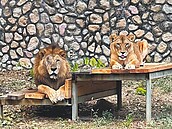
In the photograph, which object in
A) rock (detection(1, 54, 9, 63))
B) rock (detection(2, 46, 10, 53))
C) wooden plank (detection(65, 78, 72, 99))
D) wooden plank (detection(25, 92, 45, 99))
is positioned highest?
rock (detection(2, 46, 10, 53))

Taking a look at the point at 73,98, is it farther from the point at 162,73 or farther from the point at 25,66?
the point at 25,66

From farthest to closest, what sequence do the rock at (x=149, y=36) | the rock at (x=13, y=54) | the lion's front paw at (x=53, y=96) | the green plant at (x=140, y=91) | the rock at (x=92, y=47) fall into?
the rock at (x=13, y=54)
the rock at (x=92, y=47)
the rock at (x=149, y=36)
the green plant at (x=140, y=91)
the lion's front paw at (x=53, y=96)

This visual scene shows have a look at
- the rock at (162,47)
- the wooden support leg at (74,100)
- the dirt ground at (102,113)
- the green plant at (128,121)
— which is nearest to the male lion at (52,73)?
the wooden support leg at (74,100)

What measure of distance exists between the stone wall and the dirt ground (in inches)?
48.0

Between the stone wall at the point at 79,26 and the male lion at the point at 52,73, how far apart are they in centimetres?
390

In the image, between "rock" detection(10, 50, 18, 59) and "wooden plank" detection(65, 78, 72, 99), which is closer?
"wooden plank" detection(65, 78, 72, 99)

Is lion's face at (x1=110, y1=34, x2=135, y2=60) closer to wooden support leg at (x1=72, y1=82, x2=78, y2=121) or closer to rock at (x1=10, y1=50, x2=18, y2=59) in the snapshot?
wooden support leg at (x1=72, y1=82, x2=78, y2=121)

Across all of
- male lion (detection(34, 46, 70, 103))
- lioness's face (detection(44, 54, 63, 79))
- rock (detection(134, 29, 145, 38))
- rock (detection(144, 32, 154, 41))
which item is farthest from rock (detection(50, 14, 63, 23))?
lioness's face (detection(44, 54, 63, 79))

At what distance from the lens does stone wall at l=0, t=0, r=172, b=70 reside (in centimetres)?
1085

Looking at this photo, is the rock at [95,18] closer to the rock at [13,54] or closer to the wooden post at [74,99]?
the rock at [13,54]

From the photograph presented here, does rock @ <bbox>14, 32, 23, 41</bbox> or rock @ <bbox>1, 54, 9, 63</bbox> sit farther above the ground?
rock @ <bbox>14, 32, 23, 41</bbox>

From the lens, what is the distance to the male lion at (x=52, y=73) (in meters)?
6.97

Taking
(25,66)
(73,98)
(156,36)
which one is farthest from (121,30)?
(73,98)

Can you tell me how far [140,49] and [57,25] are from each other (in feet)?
14.1
